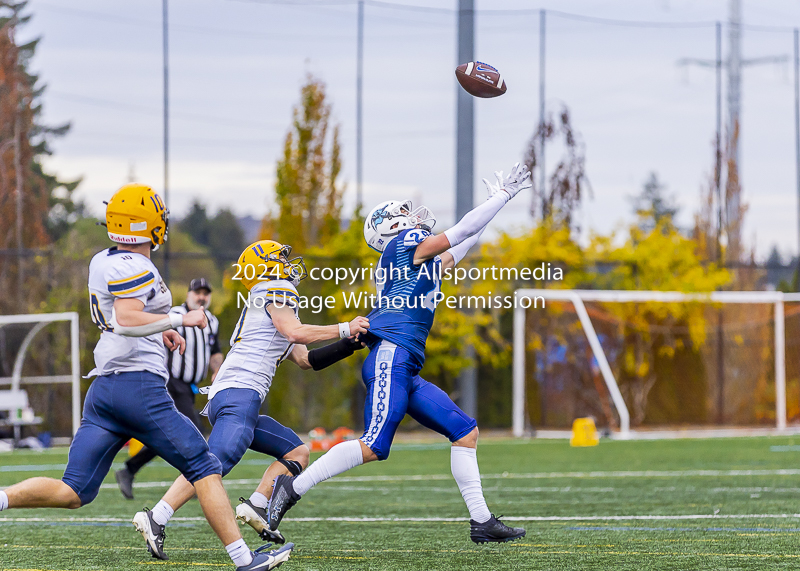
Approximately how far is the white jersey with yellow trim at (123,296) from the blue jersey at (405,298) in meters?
1.47

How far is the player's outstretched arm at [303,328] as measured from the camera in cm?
551

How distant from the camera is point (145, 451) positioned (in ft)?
26.6

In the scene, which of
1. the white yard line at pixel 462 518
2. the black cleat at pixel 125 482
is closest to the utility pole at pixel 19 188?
the black cleat at pixel 125 482

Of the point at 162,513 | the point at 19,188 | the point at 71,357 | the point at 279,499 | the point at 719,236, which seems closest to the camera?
the point at 162,513

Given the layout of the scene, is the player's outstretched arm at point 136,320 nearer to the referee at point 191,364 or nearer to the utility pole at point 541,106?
the referee at point 191,364

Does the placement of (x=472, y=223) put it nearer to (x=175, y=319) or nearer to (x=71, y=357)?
(x=175, y=319)

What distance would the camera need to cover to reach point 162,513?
5.41 meters

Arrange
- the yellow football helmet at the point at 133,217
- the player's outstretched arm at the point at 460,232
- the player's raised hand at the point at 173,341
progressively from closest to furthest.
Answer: the yellow football helmet at the point at 133,217 → the player's raised hand at the point at 173,341 → the player's outstretched arm at the point at 460,232

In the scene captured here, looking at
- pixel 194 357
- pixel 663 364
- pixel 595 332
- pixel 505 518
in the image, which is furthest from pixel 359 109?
pixel 505 518

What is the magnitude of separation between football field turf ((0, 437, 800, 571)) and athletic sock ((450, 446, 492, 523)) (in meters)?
0.18

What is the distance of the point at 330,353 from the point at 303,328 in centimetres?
55

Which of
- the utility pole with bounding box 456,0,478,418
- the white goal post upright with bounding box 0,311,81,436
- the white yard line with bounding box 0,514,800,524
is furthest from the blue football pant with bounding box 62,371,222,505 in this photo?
the utility pole with bounding box 456,0,478,418

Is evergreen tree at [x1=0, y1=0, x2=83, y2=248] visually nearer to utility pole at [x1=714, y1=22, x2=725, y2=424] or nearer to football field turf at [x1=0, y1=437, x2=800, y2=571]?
football field turf at [x1=0, y1=437, x2=800, y2=571]

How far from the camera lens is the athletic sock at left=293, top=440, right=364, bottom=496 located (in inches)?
224
